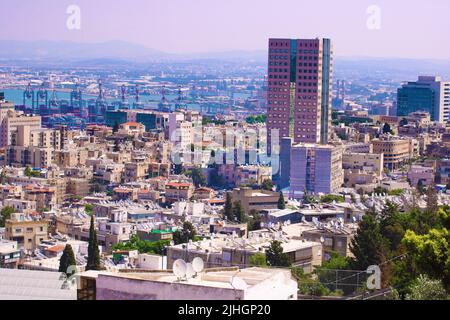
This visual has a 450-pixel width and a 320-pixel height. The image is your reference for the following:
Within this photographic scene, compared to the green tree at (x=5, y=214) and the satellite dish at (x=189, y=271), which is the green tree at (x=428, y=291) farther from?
the green tree at (x=5, y=214)

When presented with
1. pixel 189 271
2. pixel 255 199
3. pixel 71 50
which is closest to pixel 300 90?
pixel 255 199

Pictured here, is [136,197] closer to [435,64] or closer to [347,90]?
[435,64]

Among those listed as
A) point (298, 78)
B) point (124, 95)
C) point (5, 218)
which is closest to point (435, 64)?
point (5, 218)

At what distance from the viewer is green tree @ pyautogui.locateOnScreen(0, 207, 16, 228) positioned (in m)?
9.75

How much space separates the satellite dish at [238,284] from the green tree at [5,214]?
280 inches

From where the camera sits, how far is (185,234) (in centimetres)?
809

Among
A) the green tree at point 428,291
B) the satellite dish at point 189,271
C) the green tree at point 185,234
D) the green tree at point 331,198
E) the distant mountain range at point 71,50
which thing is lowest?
the green tree at point 331,198

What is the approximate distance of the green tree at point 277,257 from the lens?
6.32m

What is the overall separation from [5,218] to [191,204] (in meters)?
1.93

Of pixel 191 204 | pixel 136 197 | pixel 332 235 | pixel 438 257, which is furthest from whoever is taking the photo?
pixel 136 197

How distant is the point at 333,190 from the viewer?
1355 centimetres

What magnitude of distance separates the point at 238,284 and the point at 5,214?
7530mm

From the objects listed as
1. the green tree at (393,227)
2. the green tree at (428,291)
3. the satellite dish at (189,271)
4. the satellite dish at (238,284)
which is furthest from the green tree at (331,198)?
the satellite dish at (238,284)

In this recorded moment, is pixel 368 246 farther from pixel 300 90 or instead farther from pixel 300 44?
pixel 300 90
